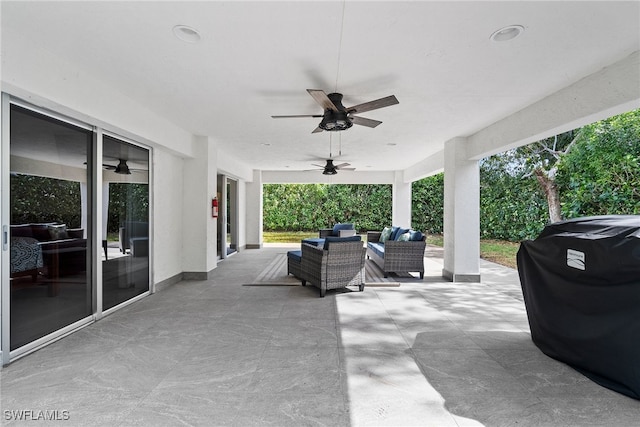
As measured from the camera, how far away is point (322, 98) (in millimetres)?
3094

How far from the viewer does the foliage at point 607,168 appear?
6023mm

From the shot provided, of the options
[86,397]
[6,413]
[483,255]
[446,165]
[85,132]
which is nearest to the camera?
[6,413]

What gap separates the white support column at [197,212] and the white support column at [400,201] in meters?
6.97

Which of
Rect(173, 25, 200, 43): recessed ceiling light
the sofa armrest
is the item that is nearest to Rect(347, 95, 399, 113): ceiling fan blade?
Rect(173, 25, 200, 43): recessed ceiling light

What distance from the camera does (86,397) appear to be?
7.29 feet

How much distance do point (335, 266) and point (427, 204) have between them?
9893mm

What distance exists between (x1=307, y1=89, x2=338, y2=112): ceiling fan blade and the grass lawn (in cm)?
666

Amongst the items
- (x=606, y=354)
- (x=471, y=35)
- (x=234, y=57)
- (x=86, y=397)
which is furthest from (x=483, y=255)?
(x=86, y=397)

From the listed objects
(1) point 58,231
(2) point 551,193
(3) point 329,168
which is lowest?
(1) point 58,231

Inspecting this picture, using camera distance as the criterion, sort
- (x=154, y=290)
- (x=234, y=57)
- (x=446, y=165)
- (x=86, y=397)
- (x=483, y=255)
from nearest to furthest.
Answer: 1. (x=86, y=397)
2. (x=234, y=57)
3. (x=154, y=290)
4. (x=446, y=165)
5. (x=483, y=255)

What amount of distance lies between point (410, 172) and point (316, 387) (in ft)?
27.8

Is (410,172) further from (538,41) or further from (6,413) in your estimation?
(6,413)

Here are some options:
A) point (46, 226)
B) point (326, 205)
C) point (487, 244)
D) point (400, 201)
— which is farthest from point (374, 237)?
point (46, 226)

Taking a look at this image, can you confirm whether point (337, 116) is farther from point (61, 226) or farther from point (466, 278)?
point (466, 278)
